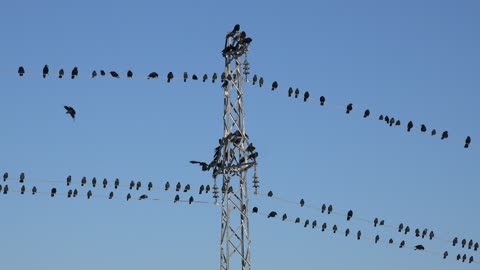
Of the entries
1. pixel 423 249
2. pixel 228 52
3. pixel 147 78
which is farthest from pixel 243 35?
pixel 423 249

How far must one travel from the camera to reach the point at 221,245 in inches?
2228

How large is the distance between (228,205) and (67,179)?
14.2 meters

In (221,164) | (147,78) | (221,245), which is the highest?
(147,78)

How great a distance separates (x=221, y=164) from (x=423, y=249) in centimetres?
2387

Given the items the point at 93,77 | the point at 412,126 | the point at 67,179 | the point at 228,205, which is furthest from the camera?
the point at 412,126

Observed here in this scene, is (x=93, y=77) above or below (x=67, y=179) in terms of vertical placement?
above

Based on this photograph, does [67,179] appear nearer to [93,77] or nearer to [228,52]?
[93,77]

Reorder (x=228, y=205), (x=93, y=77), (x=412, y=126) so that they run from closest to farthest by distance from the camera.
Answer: (x=228, y=205) < (x=93, y=77) < (x=412, y=126)

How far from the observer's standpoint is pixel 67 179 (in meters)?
67.8

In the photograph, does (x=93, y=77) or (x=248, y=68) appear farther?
(x=93, y=77)

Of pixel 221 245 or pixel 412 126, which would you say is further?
pixel 412 126

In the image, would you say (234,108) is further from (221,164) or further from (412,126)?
(412,126)

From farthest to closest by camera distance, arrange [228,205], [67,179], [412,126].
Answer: [412,126] → [67,179] → [228,205]

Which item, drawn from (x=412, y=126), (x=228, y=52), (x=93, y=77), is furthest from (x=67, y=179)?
(x=412, y=126)
